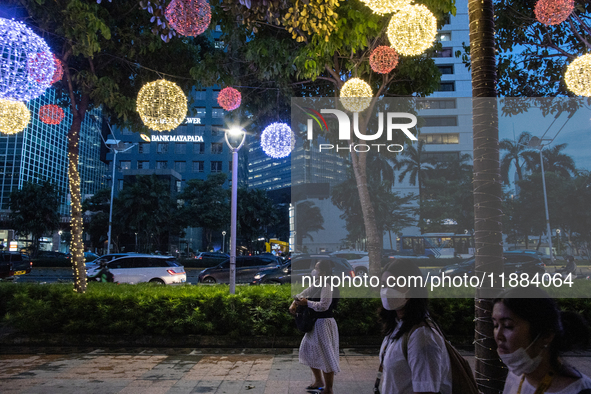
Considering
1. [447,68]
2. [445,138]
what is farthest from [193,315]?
[447,68]

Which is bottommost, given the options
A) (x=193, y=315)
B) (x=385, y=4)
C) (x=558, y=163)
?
(x=193, y=315)

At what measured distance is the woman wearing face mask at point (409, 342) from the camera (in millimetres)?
2133

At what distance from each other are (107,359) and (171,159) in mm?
54403

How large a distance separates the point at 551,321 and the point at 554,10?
21.9 feet

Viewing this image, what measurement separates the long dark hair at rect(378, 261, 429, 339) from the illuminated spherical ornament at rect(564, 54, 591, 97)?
5952 mm

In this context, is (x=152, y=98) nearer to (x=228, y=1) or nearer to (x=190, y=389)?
(x=228, y=1)

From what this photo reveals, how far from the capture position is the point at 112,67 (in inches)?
409

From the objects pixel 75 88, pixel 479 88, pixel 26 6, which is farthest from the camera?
pixel 75 88

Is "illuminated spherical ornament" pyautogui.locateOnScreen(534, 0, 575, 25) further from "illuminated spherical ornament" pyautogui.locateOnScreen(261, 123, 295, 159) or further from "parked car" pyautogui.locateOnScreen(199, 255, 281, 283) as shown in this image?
"parked car" pyautogui.locateOnScreen(199, 255, 281, 283)

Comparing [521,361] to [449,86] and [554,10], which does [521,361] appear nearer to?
[554,10]

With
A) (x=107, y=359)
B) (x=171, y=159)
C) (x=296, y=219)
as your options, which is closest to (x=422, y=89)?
(x=296, y=219)

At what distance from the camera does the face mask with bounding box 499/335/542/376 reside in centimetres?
160

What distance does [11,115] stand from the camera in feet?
24.7

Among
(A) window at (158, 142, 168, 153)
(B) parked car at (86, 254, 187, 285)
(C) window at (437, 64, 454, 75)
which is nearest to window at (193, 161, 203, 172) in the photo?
(A) window at (158, 142, 168, 153)
